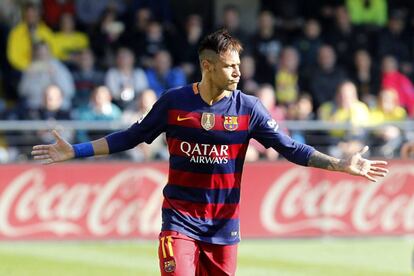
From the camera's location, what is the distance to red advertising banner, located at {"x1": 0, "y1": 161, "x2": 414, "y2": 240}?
51.5ft

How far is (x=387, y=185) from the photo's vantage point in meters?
17.0

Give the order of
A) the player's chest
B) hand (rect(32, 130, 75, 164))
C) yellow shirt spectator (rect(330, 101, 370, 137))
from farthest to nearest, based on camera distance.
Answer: yellow shirt spectator (rect(330, 101, 370, 137)) < hand (rect(32, 130, 75, 164)) < the player's chest

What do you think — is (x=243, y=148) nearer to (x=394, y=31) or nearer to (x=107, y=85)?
(x=107, y=85)

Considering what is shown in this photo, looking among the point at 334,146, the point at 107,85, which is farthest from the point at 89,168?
the point at 334,146

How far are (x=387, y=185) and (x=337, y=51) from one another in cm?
389

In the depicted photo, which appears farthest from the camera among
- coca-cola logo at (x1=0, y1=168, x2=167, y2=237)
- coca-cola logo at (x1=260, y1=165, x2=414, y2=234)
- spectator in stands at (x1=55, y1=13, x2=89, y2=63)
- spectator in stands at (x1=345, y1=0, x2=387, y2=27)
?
spectator in stands at (x1=345, y1=0, x2=387, y2=27)

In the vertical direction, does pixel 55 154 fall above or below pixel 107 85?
below

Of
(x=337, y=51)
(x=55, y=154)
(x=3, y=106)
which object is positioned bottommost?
(x=55, y=154)

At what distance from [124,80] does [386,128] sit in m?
4.10

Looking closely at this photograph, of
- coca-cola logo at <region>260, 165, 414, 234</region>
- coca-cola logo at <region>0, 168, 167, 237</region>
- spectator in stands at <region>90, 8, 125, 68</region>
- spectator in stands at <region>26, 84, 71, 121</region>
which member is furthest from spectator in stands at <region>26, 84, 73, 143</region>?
coca-cola logo at <region>260, 165, 414, 234</region>

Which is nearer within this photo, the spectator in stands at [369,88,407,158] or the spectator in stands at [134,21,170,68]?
the spectator in stands at [369,88,407,158]

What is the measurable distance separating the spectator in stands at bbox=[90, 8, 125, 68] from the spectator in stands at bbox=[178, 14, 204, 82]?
1.07 metres

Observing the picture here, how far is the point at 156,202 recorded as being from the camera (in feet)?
53.2

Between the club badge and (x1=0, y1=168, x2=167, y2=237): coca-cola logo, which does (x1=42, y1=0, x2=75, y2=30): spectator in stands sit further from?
the club badge
